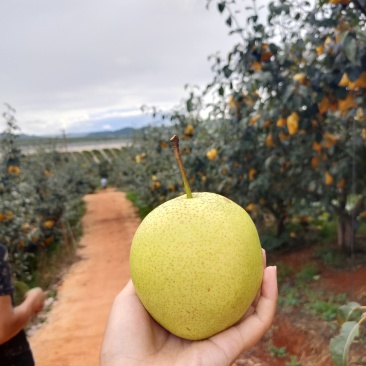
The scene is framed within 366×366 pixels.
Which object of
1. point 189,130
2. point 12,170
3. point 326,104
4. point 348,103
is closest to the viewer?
point 348,103

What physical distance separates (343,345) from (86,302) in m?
4.04

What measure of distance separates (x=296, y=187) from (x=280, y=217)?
1209 millimetres

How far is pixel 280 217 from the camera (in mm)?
5258

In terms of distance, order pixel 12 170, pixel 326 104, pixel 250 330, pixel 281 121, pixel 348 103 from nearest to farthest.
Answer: pixel 250 330 < pixel 348 103 < pixel 326 104 < pixel 281 121 < pixel 12 170

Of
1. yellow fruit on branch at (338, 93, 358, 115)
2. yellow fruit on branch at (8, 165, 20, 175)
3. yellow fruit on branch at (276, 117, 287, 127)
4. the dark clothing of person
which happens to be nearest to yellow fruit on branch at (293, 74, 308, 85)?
yellow fruit on branch at (338, 93, 358, 115)

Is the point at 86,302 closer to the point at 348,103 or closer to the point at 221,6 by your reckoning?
the point at 221,6

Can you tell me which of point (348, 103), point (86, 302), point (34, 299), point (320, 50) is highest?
point (320, 50)

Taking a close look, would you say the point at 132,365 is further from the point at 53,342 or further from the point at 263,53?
the point at 53,342

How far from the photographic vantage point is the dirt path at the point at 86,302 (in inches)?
143

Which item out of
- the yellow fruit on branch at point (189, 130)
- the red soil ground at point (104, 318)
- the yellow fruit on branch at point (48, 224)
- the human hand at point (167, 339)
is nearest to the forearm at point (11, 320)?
the human hand at point (167, 339)

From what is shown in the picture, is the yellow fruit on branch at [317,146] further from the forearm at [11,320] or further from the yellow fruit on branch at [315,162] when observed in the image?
the forearm at [11,320]

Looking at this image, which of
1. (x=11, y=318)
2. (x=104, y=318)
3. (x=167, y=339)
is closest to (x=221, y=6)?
(x=11, y=318)

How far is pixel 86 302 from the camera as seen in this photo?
15.5 ft

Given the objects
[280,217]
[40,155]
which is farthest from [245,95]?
[40,155]
